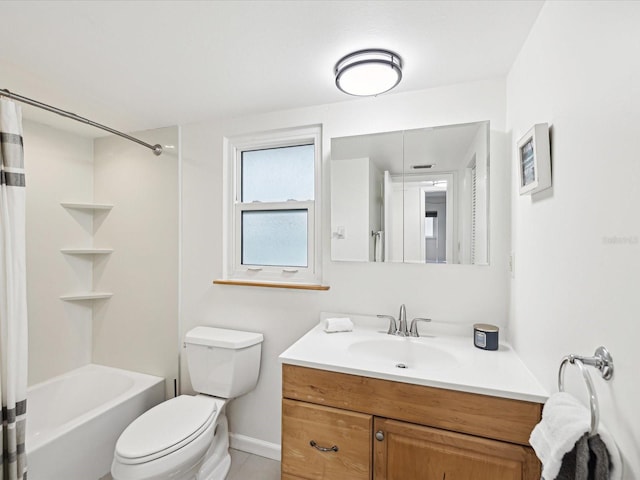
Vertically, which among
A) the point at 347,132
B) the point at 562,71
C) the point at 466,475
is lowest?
the point at 466,475

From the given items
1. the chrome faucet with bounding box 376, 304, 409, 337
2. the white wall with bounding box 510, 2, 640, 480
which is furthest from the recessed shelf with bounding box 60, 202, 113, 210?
the white wall with bounding box 510, 2, 640, 480

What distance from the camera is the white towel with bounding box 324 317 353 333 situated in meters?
1.66

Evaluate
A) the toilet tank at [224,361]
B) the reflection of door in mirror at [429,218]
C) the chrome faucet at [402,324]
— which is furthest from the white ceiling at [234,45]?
the toilet tank at [224,361]

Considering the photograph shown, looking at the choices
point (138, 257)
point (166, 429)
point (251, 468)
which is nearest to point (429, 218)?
point (166, 429)

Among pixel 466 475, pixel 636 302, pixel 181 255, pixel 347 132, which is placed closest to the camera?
pixel 636 302

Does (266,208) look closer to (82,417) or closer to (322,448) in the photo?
(322,448)

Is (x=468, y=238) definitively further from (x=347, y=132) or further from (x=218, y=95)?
(x=218, y=95)

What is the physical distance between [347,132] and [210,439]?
74.2 inches

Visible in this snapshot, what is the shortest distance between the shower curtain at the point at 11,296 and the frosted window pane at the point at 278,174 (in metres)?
1.18

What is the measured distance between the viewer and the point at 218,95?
177 centimetres

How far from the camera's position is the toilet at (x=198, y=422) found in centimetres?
138

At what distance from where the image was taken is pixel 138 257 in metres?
2.35

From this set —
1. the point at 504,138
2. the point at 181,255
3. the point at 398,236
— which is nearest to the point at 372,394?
the point at 398,236

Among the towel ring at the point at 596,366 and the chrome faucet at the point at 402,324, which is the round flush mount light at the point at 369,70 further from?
the towel ring at the point at 596,366
